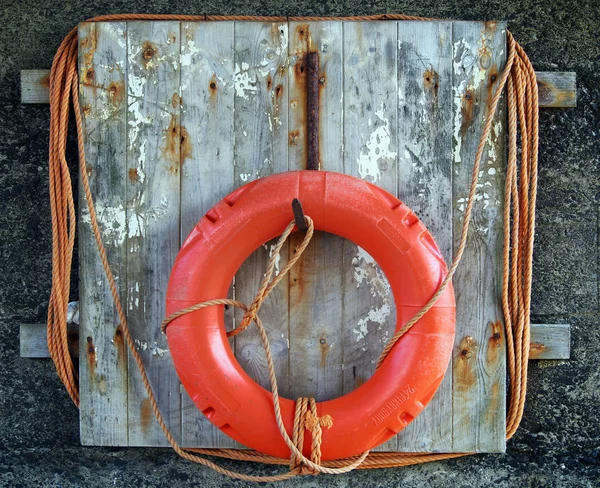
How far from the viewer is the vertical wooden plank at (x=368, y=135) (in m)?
1.65

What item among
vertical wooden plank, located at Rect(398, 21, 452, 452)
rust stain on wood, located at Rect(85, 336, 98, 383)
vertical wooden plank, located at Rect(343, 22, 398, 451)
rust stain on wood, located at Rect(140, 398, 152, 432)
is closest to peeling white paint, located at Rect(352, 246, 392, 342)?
vertical wooden plank, located at Rect(343, 22, 398, 451)

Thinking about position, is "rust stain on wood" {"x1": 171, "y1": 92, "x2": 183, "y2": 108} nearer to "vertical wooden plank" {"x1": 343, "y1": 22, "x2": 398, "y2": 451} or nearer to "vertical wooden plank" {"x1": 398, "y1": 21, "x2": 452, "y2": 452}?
"vertical wooden plank" {"x1": 343, "y1": 22, "x2": 398, "y2": 451}

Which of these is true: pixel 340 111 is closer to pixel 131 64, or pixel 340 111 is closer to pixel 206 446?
pixel 131 64

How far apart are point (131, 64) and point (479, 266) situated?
1.06 m

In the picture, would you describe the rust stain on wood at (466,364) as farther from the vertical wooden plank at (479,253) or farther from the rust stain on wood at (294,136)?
the rust stain on wood at (294,136)

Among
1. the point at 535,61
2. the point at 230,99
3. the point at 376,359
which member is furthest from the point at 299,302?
the point at 535,61

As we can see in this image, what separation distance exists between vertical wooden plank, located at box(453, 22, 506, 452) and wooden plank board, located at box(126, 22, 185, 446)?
2.42 feet

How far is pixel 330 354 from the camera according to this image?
1.65 m

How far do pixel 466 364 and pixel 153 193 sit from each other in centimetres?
94

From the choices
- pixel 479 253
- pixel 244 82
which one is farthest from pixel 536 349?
pixel 244 82

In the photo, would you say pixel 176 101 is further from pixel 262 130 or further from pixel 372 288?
pixel 372 288

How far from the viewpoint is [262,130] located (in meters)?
1.66

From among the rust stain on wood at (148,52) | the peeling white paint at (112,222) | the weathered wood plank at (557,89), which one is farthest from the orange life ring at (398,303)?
the weathered wood plank at (557,89)

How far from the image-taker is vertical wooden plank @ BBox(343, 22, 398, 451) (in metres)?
1.65
